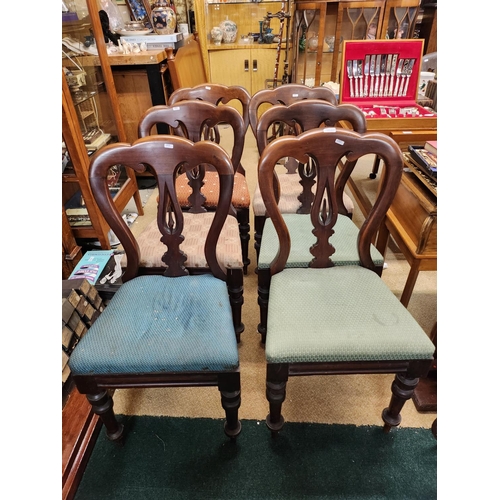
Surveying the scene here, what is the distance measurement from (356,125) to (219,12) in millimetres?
3303

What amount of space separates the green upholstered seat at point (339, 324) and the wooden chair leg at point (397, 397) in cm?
11

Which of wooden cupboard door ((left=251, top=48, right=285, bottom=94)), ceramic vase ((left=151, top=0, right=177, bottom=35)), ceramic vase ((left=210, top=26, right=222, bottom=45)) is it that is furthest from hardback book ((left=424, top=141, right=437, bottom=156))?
ceramic vase ((left=210, top=26, right=222, bottom=45))

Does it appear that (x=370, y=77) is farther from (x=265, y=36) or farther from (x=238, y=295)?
(x=265, y=36)

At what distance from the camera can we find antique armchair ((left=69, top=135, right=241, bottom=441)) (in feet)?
2.84

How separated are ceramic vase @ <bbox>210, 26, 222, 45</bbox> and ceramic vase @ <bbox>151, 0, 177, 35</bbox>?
1.12 meters

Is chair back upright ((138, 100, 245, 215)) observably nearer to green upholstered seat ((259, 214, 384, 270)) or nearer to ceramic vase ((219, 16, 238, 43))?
green upholstered seat ((259, 214, 384, 270))

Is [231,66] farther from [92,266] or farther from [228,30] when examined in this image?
[92,266]

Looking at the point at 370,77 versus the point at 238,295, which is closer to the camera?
the point at 238,295

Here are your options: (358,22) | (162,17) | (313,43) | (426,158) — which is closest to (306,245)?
(426,158)

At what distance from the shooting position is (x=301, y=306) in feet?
3.20

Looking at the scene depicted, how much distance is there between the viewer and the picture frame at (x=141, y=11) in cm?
267

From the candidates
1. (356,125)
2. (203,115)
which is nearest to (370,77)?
(356,125)

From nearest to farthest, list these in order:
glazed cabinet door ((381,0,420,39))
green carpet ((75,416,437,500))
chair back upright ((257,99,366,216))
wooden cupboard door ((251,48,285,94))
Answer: green carpet ((75,416,437,500))
chair back upright ((257,99,366,216))
glazed cabinet door ((381,0,420,39))
wooden cupboard door ((251,48,285,94))

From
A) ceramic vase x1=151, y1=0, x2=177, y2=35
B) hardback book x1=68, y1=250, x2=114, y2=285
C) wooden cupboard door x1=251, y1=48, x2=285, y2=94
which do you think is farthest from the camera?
wooden cupboard door x1=251, y1=48, x2=285, y2=94
